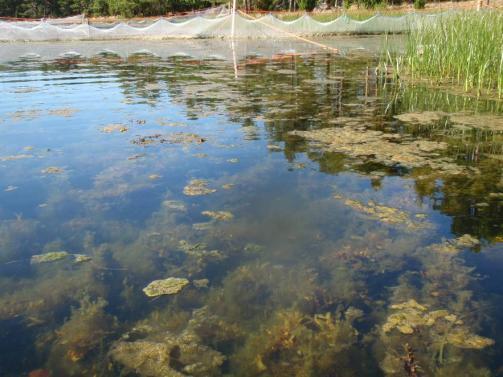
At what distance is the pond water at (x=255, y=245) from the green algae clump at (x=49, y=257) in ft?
0.04

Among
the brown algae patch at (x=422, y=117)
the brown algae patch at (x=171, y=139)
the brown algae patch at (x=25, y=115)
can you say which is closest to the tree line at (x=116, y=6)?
the brown algae patch at (x=422, y=117)

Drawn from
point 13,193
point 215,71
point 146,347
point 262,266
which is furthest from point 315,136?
point 215,71

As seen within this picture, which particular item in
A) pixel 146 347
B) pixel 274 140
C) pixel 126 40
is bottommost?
pixel 146 347

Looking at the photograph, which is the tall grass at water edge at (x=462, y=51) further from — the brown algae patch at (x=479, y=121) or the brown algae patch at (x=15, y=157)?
the brown algae patch at (x=15, y=157)

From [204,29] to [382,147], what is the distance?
62.5 feet

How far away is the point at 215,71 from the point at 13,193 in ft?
24.5

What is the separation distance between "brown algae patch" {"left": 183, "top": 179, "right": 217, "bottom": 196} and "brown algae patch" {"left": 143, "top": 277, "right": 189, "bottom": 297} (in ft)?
3.80

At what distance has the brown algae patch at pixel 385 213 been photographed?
2889 millimetres

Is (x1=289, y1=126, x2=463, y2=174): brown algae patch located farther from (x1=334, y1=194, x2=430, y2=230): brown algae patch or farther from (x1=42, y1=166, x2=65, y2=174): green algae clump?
(x1=42, y1=166, x2=65, y2=174): green algae clump

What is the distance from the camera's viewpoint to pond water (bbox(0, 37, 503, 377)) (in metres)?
1.88

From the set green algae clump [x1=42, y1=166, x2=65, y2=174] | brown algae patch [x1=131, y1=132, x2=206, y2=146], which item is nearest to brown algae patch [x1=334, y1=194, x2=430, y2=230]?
brown algae patch [x1=131, y1=132, x2=206, y2=146]

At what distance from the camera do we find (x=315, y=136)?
4789mm

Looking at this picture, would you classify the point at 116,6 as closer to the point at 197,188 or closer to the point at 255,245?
the point at 197,188

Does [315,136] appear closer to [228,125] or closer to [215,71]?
[228,125]
